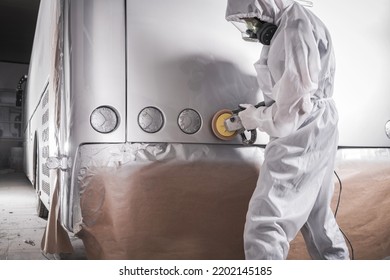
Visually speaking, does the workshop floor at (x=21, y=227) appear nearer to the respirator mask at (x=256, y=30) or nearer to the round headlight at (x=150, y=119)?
the round headlight at (x=150, y=119)

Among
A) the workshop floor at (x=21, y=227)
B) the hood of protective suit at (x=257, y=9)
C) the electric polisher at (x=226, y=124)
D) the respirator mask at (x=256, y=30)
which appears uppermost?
the hood of protective suit at (x=257, y=9)

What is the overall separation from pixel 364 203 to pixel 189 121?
74cm

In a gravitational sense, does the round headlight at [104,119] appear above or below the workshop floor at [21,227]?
above

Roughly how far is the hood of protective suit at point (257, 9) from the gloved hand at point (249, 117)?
28 centimetres

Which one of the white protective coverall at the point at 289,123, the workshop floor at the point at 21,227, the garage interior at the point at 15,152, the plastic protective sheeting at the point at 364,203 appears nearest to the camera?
the white protective coverall at the point at 289,123

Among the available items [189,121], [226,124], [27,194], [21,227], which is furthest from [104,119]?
[27,194]

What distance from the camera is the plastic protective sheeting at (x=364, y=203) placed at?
1229mm

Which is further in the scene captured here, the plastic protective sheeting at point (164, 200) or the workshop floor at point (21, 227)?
the workshop floor at point (21, 227)

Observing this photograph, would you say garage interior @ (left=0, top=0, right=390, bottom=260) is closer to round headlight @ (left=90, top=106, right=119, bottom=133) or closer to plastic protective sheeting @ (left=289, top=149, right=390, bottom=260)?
plastic protective sheeting @ (left=289, top=149, right=390, bottom=260)

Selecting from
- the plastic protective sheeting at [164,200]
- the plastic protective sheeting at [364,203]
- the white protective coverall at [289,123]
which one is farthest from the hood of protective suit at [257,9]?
the plastic protective sheeting at [364,203]

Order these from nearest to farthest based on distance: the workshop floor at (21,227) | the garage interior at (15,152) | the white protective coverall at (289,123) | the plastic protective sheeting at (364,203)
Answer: the white protective coverall at (289,123)
the plastic protective sheeting at (364,203)
the workshop floor at (21,227)
the garage interior at (15,152)

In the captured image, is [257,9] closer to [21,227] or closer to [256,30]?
[256,30]

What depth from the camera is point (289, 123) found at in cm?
97
